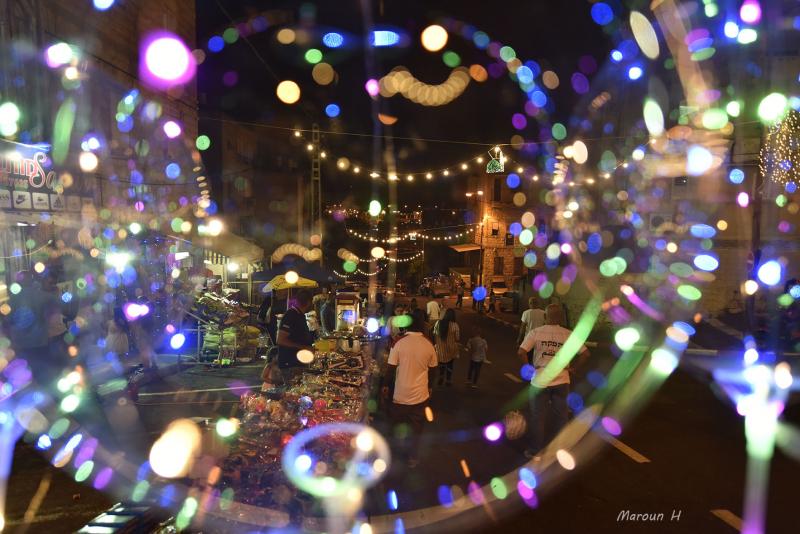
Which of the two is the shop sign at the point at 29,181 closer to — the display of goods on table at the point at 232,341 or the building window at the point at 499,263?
the display of goods on table at the point at 232,341

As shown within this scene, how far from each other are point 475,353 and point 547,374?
149 inches

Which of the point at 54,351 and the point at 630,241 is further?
the point at 630,241

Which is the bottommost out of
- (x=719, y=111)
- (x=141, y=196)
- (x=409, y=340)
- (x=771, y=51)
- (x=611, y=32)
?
(x=409, y=340)

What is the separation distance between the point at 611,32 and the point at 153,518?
24.8 meters

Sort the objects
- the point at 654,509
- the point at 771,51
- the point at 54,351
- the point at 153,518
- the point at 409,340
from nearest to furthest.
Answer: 1. the point at 153,518
2. the point at 654,509
3. the point at 409,340
4. the point at 54,351
5. the point at 771,51

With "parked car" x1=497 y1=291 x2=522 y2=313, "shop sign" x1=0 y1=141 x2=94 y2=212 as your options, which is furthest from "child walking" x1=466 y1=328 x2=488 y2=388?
"parked car" x1=497 y1=291 x2=522 y2=313

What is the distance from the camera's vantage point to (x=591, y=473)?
218 inches

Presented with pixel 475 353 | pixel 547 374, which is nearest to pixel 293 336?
pixel 547 374

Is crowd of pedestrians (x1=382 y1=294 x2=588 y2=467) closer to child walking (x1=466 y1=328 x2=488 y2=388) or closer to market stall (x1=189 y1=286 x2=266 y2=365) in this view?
child walking (x1=466 y1=328 x2=488 y2=388)

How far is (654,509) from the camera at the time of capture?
4707 mm

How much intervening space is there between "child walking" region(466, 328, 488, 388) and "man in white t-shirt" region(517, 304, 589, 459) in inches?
127

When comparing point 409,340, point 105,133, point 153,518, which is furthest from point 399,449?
point 105,133

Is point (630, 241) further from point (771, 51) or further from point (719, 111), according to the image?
point (771, 51)

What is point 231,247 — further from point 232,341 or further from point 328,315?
point 232,341
